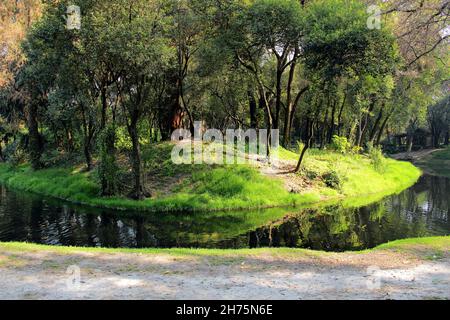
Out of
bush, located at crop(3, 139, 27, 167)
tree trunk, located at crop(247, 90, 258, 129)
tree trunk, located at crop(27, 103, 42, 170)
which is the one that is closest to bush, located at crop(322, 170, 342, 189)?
tree trunk, located at crop(247, 90, 258, 129)

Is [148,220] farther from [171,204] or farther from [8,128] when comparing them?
[8,128]

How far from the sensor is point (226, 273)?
39.0 ft

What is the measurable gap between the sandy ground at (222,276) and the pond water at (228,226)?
4739mm

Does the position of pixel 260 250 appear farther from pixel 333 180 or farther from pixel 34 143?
pixel 34 143

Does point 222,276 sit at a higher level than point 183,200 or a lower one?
higher

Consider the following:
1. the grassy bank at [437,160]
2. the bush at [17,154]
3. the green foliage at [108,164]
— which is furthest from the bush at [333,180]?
the grassy bank at [437,160]

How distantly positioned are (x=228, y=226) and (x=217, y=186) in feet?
22.5

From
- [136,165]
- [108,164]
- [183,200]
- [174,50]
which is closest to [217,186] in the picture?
[183,200]

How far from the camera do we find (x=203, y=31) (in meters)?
33.4

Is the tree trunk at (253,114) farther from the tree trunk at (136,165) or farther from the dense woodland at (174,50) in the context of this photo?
the tree trunk at (136,165)

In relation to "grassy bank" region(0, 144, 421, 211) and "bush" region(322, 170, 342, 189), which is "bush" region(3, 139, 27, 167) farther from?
"bush" region(322, 170, 342, 189)

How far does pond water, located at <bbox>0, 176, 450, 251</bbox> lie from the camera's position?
19297mm

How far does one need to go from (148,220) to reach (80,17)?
1251 cm

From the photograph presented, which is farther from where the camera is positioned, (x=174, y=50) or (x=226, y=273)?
(x=174, y=50)
